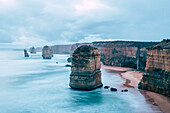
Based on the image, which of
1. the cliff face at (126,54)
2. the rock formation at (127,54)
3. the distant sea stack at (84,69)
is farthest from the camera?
the cliff face at (126,54)

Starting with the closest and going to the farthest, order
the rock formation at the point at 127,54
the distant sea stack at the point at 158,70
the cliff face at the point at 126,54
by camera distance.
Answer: the distant sea stack at the point at 158,70 → the rock formation at the point at 127,54 → the cliff face at the point at 126,54

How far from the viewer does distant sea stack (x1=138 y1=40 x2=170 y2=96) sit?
891 inches

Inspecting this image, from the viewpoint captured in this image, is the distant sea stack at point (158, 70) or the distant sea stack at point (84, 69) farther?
the distant sea stack at point (84, 69)

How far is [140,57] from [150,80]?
1314 inches

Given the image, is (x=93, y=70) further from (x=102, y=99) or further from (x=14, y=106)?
(x=14, y=106)

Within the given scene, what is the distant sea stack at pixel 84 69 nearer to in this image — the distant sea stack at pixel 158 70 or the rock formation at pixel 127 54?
the distant sea stack at pixel 158 70

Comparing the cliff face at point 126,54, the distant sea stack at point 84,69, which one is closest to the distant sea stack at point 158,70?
the distant sea stack at point 84,69

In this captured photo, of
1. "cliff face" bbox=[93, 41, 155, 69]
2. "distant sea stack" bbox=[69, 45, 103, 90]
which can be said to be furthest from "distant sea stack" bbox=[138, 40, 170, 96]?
"cliff face" bbox=[93, 41, 155, 69]

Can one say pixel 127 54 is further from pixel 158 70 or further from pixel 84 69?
pixel 84 69

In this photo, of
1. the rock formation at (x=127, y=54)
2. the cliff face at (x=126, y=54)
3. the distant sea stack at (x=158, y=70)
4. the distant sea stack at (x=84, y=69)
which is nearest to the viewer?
the distant sea stack at (x=158, y=70)

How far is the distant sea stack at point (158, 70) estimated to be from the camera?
2264 centimetres

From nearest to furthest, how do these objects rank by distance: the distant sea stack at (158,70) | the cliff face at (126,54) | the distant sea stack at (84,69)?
the distant sea stack at (158,70) → the distant sea stack at (84,69) → the cliff face at (126,54)

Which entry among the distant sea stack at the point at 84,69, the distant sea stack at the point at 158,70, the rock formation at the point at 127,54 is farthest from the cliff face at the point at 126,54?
the distant sea stack at the point at 84,69

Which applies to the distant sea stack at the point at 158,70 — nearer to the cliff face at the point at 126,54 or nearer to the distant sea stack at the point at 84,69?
the distant sea stack at the point at 84,69
